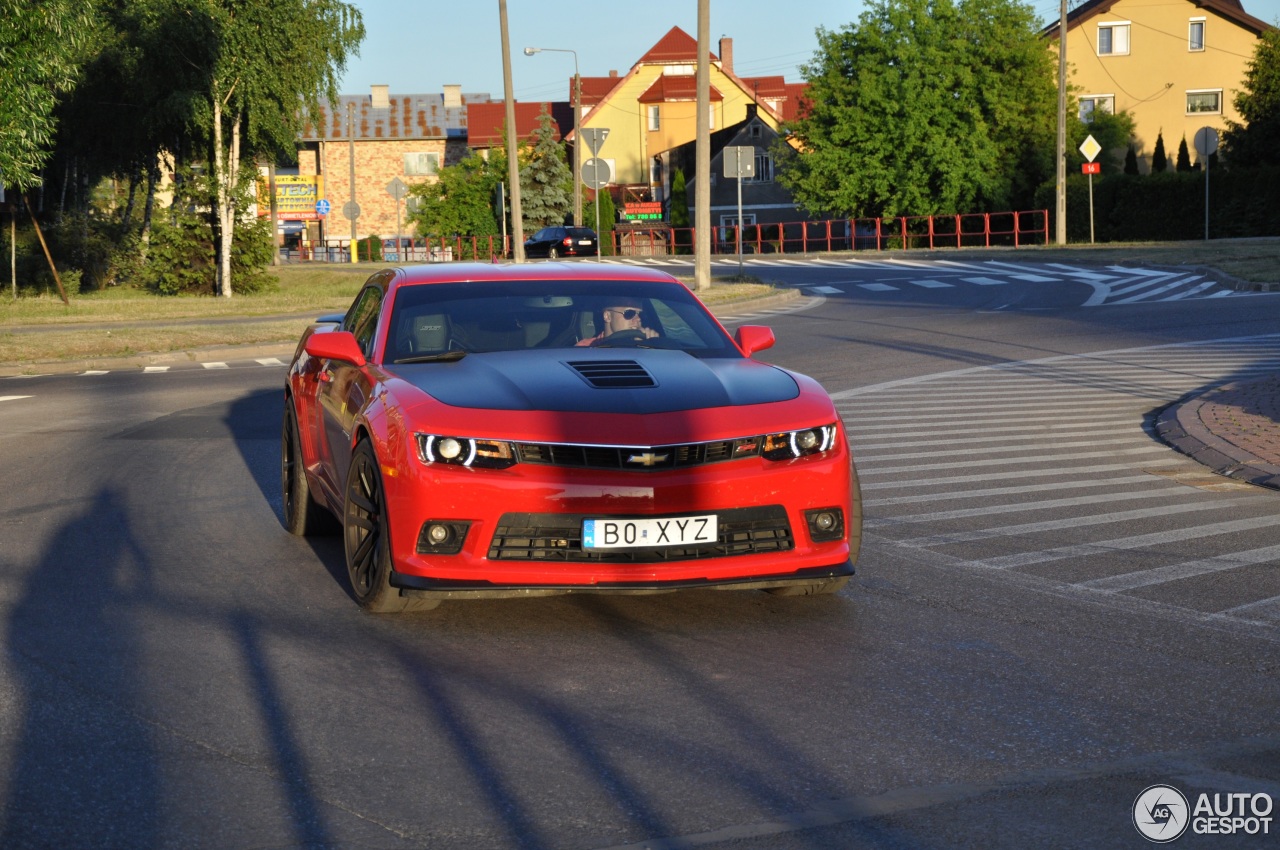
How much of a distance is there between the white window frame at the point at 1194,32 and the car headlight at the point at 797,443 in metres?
65.4

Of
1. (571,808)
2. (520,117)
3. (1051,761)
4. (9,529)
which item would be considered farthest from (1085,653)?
(520,117)

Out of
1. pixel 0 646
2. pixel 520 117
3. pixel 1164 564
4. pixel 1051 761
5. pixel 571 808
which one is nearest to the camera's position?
pixel 571 808

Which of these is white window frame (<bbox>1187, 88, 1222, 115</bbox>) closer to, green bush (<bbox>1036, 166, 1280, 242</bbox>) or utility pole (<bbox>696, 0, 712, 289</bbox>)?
green bush (<bbox>1036, 166, 1280, 242</bbox>)

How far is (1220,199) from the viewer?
49.2 metres

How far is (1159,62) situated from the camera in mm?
66062

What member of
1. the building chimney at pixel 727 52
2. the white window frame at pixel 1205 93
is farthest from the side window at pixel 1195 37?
the building chimney at pixel 727 52

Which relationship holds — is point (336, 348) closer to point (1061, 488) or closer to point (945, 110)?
point (1061, 488)

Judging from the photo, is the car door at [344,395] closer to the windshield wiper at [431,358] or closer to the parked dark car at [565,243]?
the windshield wiper at [431,358]

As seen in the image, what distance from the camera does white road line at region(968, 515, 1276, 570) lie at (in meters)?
7.25

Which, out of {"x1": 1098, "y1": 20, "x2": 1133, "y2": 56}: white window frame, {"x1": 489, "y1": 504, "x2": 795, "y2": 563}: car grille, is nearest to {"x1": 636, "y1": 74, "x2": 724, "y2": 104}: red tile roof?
{"x1": 1098, "y1": 20, "x2": 1133, "y2": 56}: white window frame

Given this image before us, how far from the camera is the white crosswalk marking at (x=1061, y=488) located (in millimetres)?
7141

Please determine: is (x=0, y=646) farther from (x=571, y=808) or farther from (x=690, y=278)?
(x=690, y=278)

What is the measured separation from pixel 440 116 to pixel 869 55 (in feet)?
156

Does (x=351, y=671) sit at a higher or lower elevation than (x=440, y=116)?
lower
